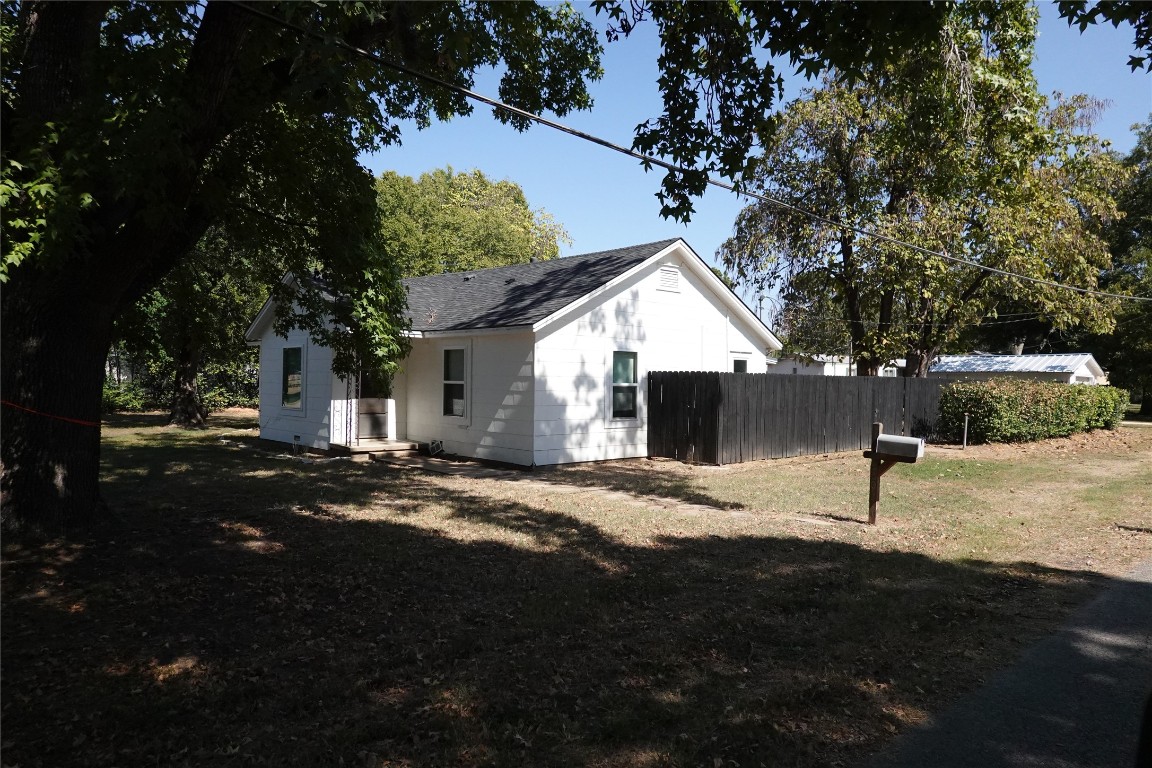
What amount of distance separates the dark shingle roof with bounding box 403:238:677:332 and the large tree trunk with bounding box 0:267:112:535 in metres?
8.03

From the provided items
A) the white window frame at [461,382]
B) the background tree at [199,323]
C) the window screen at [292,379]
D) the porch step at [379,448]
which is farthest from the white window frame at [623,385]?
the window screen at [292,379]

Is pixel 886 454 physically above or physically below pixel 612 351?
below

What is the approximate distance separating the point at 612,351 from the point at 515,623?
35.3ft

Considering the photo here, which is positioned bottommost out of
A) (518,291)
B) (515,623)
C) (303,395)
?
(515,623)

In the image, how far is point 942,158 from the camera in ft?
33.4

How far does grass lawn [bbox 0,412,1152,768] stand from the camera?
3.79 metres

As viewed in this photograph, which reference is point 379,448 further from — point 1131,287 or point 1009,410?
point 1131,287

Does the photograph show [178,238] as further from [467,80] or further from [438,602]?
[467,80]

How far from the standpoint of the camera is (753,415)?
54.5 feet

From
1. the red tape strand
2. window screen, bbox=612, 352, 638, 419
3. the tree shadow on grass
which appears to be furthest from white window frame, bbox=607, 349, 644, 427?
the red tape strand

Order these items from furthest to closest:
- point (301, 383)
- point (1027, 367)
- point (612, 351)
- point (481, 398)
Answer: point (1027, 367) → point (301, 383) → point (612, 351) → point (481, 398)

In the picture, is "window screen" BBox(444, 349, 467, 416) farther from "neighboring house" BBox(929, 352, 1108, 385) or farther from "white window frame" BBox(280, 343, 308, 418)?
"neighboring house" BBox(929, 352, 1108, 385)

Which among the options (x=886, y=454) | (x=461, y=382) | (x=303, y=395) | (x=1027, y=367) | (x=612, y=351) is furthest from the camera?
(x=1027, y=367)

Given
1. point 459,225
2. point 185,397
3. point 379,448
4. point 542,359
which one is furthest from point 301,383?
point 459,225
